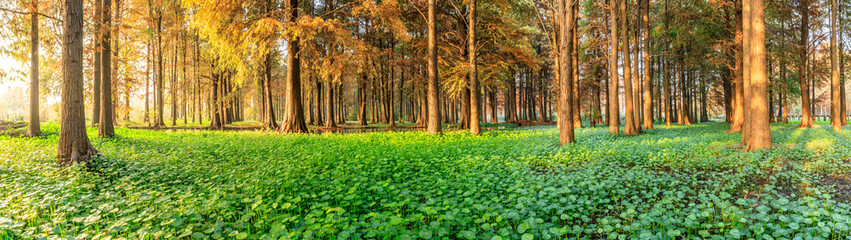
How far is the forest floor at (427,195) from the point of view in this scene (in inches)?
133

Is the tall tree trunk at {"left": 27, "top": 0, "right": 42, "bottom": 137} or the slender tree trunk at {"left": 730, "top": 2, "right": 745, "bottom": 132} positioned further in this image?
the slender tree trunk at {"left": 730, "top": 2, "right": 745, "bottom": 132}

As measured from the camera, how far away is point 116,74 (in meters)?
22.5

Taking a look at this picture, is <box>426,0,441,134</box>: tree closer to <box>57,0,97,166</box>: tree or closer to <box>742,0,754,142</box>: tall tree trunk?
<box>742,0,754,142</box>: tall tree trunk

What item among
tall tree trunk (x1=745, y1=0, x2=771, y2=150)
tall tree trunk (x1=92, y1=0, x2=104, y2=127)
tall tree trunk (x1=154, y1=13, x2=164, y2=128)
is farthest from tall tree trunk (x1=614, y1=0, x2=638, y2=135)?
tall tree trunk (x1=154, y1=13, x2=164, y2=128)

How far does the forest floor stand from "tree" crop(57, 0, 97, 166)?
0.60 m

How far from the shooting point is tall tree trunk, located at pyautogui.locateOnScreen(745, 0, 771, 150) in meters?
8.84

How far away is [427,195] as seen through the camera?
475cm

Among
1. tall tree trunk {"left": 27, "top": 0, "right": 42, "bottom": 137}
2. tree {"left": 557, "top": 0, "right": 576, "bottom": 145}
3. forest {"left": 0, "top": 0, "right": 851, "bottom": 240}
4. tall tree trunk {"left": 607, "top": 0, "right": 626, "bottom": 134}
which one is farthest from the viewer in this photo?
tall tree trunk {"left": 607, "top": 0, "right": 626, "bottom": 134}

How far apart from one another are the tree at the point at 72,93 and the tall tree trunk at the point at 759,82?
16080 millimetres

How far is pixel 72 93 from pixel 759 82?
16.7 m

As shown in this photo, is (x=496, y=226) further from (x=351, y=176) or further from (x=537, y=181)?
(x=351, y=176)

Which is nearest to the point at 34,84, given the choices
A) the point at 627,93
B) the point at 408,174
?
the point at 408,174

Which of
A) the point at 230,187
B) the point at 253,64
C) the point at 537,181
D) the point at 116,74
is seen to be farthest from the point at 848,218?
the point at 116,74

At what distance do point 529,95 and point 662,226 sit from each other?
36475 mm
